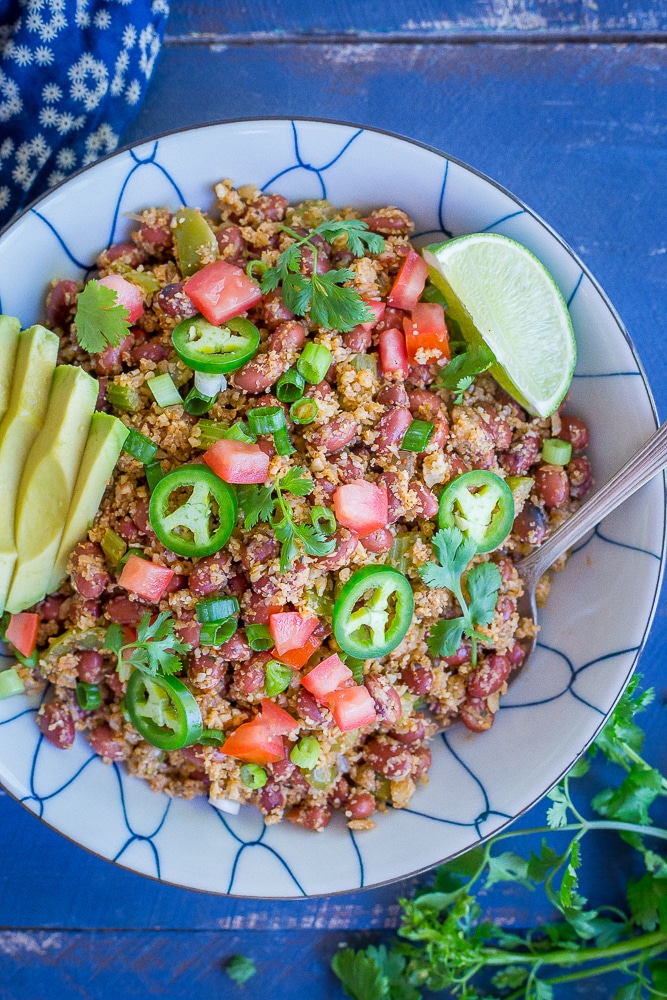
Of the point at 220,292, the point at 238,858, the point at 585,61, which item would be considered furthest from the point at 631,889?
the point at 585,61

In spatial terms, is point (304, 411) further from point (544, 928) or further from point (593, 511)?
point (544, 928)

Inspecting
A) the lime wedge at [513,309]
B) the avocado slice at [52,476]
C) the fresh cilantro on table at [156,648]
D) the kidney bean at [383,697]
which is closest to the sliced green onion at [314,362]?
the lime wedge at [513,309]

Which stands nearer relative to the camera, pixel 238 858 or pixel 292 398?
pixel 292 398

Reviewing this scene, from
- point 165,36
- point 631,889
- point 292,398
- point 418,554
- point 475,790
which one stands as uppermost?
point 165,36

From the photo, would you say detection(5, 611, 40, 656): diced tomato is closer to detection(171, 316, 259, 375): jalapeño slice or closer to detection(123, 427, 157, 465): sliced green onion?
detection(123, 427, 157, 465): sliced green onion

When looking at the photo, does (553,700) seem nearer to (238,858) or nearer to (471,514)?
(471,514)

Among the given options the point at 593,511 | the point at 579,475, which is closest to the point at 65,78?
the point at 579,475

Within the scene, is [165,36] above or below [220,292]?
above
